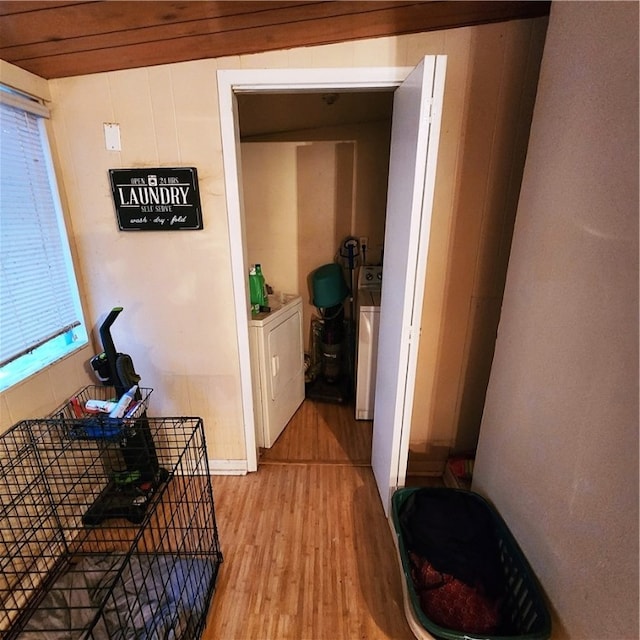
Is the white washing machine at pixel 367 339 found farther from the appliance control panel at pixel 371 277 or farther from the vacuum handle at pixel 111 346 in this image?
the vacuum handle at pixel 111 346

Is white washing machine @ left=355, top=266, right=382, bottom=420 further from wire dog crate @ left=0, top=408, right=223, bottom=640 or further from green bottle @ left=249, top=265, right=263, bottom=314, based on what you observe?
wire dog crate @ left=0, top=408, right=223, bottom=640

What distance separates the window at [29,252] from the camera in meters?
1.30

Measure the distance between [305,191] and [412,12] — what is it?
1520 mm

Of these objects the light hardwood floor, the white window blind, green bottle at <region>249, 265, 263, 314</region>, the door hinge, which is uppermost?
the door hinge

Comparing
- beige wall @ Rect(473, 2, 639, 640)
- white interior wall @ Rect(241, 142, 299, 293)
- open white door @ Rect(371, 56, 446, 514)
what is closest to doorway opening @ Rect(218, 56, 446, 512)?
open white door @ Rect(371, 56, 446, 514)

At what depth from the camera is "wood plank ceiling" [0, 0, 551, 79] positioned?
1.07 m

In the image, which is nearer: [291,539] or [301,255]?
[291,539]

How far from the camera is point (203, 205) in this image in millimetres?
1550

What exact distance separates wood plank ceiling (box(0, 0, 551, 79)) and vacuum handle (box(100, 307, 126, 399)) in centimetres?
99

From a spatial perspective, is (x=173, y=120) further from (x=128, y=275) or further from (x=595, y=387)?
(x=595, y=387)

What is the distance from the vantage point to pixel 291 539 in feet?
5.23

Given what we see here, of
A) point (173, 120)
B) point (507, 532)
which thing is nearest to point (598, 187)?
point (507, 532)

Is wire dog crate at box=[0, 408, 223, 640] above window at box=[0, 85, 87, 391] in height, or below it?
below

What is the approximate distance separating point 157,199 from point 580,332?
169cm
